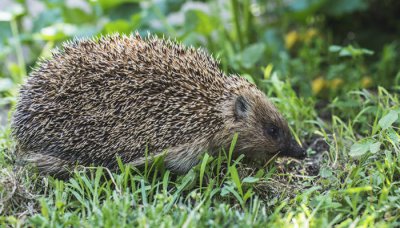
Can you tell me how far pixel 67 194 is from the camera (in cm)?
468

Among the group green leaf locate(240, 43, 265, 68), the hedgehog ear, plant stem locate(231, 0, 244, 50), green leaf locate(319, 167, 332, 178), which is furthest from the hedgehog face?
plant stem locate(231, 0, 244, 50)

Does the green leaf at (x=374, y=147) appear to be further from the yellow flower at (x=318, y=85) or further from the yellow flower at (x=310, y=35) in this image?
the yellow flower at (x=310, y=35)

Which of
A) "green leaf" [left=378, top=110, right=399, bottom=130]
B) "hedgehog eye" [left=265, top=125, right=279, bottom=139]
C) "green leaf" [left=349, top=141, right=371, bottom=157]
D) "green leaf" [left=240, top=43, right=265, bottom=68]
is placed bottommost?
"green leaf" [left=349, top=141, right=371, bottom=157]

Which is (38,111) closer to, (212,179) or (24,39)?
(212,179)

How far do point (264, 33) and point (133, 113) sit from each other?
4.48m

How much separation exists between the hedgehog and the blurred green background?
6.29 feet

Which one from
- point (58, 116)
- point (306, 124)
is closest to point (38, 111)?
point (58, 116)

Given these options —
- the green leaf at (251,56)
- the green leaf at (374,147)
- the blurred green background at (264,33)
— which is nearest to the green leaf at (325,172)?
the green leaf at (374,147)

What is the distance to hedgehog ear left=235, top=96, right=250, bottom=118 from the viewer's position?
16.9ft

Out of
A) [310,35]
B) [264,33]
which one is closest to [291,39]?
[310,35]

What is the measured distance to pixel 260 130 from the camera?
5246mm

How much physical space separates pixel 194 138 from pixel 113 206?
1128 mm

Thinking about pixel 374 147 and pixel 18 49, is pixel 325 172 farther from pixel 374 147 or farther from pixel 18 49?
pixel 18 49

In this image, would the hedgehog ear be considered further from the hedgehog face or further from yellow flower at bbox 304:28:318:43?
yellow flower at bbox 304:28:318:43
